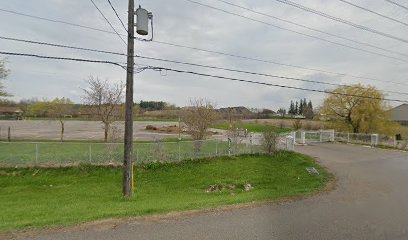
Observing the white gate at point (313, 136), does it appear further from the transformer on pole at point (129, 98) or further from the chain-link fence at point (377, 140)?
the transformer on pole at point (129, 98)

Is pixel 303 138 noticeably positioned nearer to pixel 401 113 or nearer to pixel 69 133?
pixel 69 133

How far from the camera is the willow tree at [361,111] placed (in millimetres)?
33125

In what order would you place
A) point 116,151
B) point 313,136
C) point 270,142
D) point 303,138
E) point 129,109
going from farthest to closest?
point 313,136
point 303,138
point 270,142
point 116,151
point 129,109

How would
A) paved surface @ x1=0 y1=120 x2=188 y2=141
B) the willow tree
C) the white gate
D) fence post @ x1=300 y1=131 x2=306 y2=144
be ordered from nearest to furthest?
fence post @ x1=300 y1=131 x2=306 y2=144
the white gate
paved surface @ x1=0 y1=120 x2=188 y2=141
the willow tree

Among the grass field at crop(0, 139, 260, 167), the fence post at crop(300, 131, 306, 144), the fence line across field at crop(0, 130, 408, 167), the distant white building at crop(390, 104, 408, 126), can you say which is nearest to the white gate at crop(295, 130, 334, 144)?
the fence post at crop(300, 131, 306, 144)

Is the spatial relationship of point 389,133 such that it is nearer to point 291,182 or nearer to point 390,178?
point 390,178

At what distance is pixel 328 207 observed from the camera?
26.1ft

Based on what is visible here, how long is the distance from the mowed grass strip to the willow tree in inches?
822

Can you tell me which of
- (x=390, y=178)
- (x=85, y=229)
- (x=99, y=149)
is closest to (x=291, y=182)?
(x=390, y=178)

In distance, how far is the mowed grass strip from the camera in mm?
7297

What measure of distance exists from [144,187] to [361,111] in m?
30.9

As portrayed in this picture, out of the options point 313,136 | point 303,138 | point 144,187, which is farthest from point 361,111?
point 144,187

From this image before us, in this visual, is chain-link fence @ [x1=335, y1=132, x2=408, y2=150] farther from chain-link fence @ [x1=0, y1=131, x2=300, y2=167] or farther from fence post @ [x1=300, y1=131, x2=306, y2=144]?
chain-link fence @ [x1=0, y1=131, x2=300, y2=167]

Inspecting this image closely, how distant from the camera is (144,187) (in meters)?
11.7
